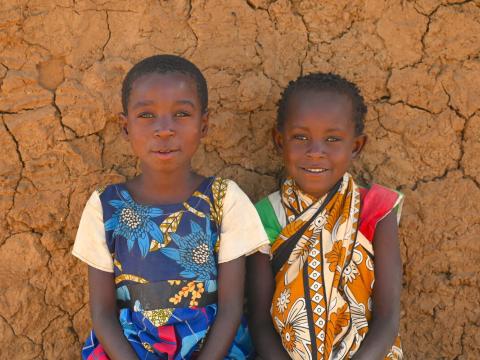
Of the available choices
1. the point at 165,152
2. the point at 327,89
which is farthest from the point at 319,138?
the point at 165,152

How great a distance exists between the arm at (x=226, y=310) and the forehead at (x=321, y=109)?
0.55 m

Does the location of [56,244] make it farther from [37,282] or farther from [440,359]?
[440,359]

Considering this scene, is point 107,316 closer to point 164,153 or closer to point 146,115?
point 164,153

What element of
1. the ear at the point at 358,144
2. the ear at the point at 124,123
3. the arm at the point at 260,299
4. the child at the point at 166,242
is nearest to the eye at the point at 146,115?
the child at the point at 166,242

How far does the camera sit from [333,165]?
92.7 inches

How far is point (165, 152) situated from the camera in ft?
7.14

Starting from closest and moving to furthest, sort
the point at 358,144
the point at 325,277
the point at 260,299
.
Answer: the point at 325,277 < the point at 260,299 < the point at 358,144

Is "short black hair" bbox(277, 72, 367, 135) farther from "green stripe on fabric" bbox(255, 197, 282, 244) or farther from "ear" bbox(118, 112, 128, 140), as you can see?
"ear" bbox(118, 112, 128, 140)

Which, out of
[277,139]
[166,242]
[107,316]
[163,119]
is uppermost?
[163,119]

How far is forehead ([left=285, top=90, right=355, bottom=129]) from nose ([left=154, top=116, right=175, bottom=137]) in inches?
18.7

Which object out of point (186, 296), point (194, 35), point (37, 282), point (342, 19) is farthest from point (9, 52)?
point (342, 19)

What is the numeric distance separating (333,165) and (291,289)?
467mm

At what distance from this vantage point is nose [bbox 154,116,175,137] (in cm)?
215

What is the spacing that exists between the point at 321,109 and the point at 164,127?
1.91 ft
